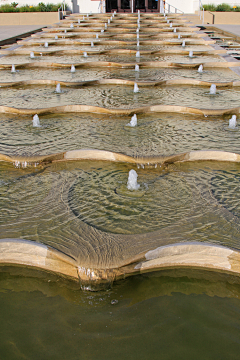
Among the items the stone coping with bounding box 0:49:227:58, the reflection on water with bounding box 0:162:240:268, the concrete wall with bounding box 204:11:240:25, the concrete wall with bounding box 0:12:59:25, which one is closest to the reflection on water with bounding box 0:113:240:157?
the reflection on water with bounding box 0:162:240:268

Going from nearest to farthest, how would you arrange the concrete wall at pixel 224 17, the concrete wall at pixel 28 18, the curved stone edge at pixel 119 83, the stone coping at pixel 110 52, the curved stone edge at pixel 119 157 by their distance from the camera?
the curved stone edge at pixel 119 157, the curved stone edge at pixel 119 83, the stone coping at pixel 110 52, the concrete wall at pixel 28 18, the concrete wall at pixel 224 17

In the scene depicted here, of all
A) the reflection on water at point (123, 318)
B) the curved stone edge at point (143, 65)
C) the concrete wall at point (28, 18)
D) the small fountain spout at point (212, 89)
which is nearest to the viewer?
the reflection on water at point (123, 318)

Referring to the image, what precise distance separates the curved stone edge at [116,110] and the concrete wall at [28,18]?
18235 millimetres

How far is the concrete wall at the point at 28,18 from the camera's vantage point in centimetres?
2226

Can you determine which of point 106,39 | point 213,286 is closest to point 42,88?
point 213,286

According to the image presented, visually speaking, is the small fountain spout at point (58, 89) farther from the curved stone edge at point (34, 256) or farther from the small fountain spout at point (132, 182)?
the curved stone edge at point (34, 256)

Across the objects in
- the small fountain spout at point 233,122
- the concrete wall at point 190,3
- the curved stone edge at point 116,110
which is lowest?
the small fountain spout at point 233,122

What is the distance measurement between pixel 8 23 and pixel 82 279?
2410 cm

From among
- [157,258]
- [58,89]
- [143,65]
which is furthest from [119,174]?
[143,65]

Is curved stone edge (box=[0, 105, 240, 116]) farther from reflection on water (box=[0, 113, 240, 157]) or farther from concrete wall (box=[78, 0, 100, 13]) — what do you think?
concrete wall (box=[78, 0, 100, 13])

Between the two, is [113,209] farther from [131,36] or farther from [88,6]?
[88,6]

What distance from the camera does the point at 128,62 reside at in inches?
411

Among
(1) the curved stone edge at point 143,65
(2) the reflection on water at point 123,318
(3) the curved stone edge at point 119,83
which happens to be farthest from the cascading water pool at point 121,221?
(1) the curved stone edge at point 143,65

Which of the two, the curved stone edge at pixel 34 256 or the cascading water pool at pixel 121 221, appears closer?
the cascading water pool at pixel 121 221
